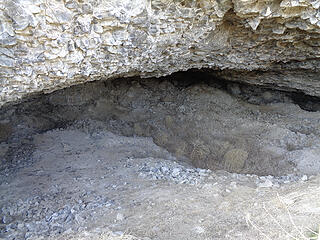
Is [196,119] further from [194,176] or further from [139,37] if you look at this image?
[139,37]

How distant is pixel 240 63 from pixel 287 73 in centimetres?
124

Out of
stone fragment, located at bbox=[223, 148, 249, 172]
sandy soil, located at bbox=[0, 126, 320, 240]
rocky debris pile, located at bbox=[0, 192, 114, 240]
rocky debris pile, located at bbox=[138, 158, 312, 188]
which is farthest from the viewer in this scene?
stone fragment, located at bbox=[223, 148, 249, 172]

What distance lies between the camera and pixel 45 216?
3.04 meters

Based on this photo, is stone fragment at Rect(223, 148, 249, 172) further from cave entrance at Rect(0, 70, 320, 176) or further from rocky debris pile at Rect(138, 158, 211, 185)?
rocky debris pile at Rect(138, 158, 211, 185)

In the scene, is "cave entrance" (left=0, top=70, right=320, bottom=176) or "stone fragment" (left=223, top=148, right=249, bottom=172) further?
"cave entrance" (left=0, top=70, right=320, bottom=176)

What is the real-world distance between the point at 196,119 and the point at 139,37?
105 inches

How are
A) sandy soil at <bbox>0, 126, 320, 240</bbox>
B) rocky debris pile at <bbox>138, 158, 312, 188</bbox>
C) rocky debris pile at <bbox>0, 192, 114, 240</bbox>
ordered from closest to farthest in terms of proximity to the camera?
sandy soil at <bbox>0, 126, 320, 240</bbox> < rocky debris pile at <bbox>0, 192, 114, 240</bbox> < rocky debris pile at <bbox>138, 158, 312, 188</bbox>

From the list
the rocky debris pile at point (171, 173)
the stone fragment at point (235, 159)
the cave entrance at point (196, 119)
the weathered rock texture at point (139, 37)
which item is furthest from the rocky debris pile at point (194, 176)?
the weathered rock texture at point (139, 37)

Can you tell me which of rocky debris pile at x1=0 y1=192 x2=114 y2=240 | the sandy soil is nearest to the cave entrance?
the sandy soil

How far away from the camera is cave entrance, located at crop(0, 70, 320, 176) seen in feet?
Result: 15.5

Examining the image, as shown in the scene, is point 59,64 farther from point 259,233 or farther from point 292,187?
point 292,187

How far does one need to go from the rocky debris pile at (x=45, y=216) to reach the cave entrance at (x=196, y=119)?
1.43 metres

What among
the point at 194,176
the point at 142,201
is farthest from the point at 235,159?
the point at 142,201

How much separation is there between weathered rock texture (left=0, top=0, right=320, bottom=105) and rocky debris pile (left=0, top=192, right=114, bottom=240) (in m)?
1.10
